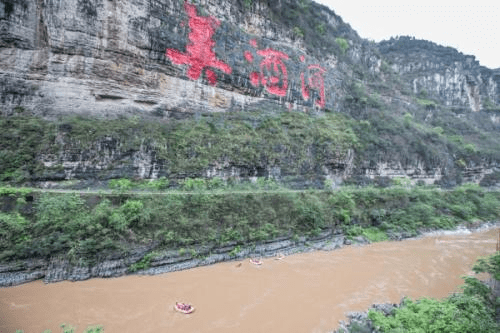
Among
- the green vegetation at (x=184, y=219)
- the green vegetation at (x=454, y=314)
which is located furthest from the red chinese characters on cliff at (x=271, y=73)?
the green vegetation at (x=454, y=314)

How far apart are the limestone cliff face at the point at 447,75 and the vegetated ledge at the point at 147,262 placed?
42212mm

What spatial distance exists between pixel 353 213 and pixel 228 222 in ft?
26.4

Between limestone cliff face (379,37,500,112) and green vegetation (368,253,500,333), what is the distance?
44675 mm

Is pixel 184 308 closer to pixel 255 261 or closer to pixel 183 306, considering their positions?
pixel 183 306

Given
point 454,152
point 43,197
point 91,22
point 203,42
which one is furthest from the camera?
point 454,152

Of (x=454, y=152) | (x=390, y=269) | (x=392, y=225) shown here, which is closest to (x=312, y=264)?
(x=390, y=269)

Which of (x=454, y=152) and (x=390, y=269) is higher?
(x=454, y=152)

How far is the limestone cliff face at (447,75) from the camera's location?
4672cm

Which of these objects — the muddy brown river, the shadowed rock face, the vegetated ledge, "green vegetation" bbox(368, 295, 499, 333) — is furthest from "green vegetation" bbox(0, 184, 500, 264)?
"green vegetation" bbox(368, 295, 499, 333)

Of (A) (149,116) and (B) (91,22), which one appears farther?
(A) (149,116)

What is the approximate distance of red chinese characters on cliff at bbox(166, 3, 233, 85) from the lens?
60.7 ft

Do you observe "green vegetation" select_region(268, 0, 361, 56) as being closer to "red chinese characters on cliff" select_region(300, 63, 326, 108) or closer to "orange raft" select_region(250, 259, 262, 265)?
"red chinese characters on cliff" select_region(300, 63, 326, 108)

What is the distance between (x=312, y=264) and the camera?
490 inches

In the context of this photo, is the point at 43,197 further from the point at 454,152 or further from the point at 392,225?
the point at 454,152
